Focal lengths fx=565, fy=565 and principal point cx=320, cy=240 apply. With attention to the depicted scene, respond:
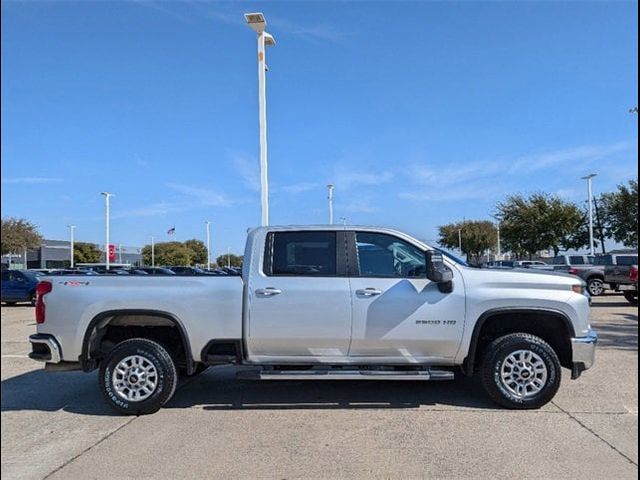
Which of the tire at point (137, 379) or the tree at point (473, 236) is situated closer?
the tire at point (137, 379)

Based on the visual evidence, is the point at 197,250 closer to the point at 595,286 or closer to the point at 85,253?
the point at 85,253

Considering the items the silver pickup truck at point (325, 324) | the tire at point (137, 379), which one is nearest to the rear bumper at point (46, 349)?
the silver pickup truck at point (325, 324)

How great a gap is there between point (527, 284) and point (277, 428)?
118 inches

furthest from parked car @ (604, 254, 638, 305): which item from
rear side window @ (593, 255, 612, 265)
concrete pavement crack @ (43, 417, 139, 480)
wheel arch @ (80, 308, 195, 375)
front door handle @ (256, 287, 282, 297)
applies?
concrete pavement crack @ (43, 417, 139, 480)

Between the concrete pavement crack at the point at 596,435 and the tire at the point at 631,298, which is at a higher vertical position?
the tire at the point at 631,298

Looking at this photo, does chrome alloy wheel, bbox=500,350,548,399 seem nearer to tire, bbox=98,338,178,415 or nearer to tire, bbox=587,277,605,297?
tire, bbox=98,338,178,415

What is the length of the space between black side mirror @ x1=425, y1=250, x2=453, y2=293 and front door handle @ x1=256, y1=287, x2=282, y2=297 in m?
1.60

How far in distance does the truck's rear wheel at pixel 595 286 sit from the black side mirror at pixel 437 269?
733 inches

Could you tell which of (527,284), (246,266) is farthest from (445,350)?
(246,266)

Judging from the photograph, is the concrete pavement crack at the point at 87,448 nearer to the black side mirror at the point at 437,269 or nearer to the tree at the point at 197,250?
the black side mirror at the point at 437,269

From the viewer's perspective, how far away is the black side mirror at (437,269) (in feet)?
19.2

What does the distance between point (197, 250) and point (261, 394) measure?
85705 mm

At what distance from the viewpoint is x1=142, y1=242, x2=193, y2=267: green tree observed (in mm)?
74562

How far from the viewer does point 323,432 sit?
210 inches
